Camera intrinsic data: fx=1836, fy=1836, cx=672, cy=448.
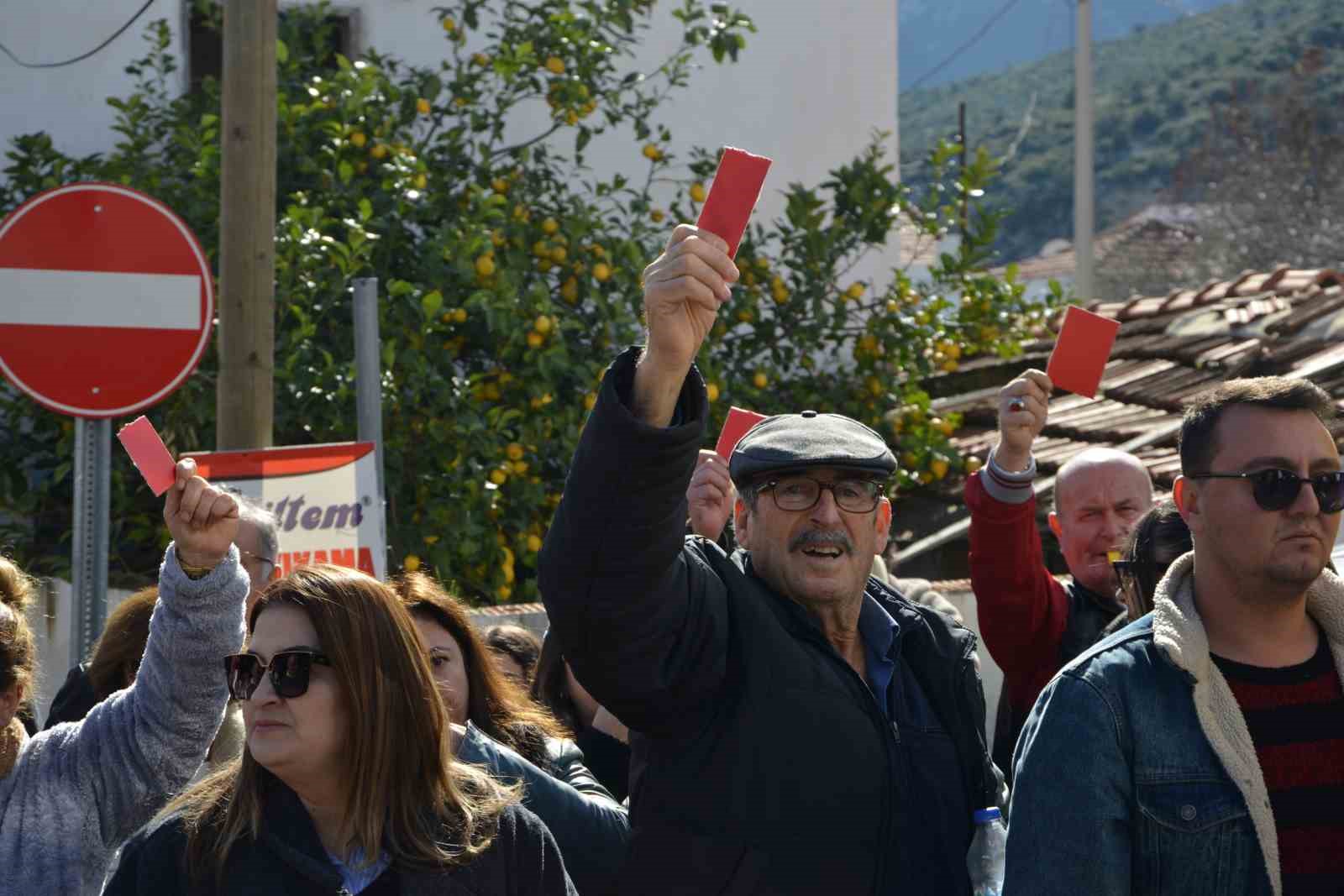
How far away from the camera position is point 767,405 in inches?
384

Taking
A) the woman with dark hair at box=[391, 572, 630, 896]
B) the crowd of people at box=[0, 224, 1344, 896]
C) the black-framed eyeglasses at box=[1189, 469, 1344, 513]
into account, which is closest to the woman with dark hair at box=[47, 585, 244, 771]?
the woman with dark hair at box=[391, 572, 630, 896]

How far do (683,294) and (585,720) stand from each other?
2.60 meters

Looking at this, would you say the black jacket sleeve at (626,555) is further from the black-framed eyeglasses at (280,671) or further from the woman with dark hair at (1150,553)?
the woman with dark hair at (1150,553)

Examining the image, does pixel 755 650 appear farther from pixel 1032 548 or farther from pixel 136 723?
pixel 1032 548

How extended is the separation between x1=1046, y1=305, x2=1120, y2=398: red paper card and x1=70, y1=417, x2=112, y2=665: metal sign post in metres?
2.73

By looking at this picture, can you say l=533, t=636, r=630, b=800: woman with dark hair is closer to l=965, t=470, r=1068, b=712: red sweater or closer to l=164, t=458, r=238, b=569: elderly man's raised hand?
l=965, t=470, r=1068, b=712: red sweater

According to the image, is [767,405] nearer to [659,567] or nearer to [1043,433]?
[1043,433]

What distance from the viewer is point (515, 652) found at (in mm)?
5324

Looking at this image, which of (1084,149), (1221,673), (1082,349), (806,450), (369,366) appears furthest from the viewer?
(1084,149)

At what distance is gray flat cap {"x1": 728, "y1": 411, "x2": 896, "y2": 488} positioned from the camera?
3.31m

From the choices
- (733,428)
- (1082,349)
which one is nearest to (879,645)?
(733,428)

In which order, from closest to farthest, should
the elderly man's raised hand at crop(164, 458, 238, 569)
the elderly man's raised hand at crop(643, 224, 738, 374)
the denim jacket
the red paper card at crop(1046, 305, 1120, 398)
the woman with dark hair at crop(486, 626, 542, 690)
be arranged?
the elderly man's raised hand at crop(643, 224, 738, 374), the denim jacket, the elderly man's raised hand at crop(164, 458, 238, 569), the red paper card at crop(1046, 305, 1120, 398), the woman with dark hair at crop(486, 626, 542, 690)

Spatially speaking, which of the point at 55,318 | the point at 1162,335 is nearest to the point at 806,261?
the point at 1162,335

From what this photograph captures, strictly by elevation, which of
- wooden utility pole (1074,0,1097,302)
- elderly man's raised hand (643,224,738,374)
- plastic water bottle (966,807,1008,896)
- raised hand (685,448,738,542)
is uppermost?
wooden utility pole (1074,0,1097,302)
